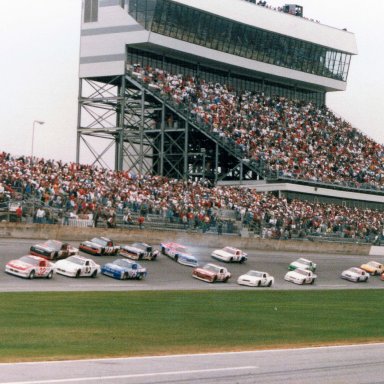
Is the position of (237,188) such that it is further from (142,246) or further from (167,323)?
(167,323)

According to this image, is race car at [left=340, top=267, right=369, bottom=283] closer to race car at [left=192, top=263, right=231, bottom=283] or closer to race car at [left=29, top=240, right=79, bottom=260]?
race car at [left=192, top=263, right=231, bottom=283]

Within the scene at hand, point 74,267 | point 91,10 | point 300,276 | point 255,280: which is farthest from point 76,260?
point 91,10

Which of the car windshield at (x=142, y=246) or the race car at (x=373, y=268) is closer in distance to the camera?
the car windshield at (x=142, y=246)

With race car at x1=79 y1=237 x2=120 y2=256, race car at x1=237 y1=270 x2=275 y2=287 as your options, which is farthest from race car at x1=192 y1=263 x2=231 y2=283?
race car at x1=79 y1=237 x2=120 y2=256

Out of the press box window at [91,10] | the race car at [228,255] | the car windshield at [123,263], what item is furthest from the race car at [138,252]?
the press box window at [91,10]

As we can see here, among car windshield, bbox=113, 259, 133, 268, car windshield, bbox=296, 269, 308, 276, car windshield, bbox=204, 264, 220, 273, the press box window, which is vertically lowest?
car windshield, bbox=296, 269, 308, 276

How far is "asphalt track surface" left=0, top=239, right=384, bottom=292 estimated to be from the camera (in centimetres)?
4331

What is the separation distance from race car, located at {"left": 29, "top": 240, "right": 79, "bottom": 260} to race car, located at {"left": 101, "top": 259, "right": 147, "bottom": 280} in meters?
2.11

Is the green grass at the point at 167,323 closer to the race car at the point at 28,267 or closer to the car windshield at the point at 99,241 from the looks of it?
the race car at the point at 28,267

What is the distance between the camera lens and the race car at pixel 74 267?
46750mm

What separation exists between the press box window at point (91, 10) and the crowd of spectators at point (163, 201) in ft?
69.8

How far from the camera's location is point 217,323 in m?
33.2

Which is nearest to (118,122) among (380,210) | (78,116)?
(78,116)

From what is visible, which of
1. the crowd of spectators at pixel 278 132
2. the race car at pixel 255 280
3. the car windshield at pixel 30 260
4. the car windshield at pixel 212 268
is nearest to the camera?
the car windshield at pixel 30 260
